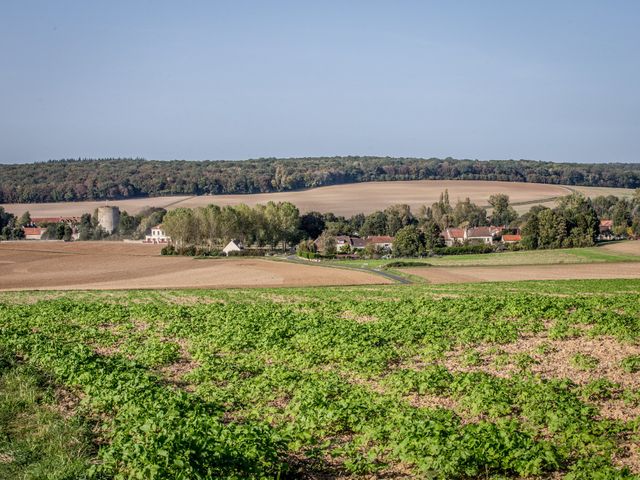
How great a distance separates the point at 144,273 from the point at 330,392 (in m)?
57.7

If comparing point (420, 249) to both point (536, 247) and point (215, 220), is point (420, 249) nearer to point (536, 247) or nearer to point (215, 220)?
point (536, 247)

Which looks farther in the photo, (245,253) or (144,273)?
(245,253)

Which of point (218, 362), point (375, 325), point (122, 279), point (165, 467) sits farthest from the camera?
point (122, 279)

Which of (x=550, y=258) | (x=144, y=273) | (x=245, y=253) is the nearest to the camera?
(x=144, y=273)

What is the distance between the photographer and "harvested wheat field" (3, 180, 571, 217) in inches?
6575

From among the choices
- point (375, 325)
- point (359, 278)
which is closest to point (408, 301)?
point (375, 325)

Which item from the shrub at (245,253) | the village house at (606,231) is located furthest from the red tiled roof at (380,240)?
the village house at (606,231)

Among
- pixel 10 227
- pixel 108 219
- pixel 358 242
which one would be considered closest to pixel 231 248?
pixel 358 242

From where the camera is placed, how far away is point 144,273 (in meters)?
70.8

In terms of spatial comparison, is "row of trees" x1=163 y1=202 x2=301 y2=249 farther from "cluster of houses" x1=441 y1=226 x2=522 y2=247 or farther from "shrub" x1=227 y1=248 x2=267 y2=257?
"cluster of houses" x1=441 y1=226 x2=522 y2=247

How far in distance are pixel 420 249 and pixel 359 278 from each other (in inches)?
1810

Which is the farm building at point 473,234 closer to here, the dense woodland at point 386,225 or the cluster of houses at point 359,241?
the dense woodland at point 386,225

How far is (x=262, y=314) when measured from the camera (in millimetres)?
27391

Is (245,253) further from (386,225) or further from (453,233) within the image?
(453,233)
